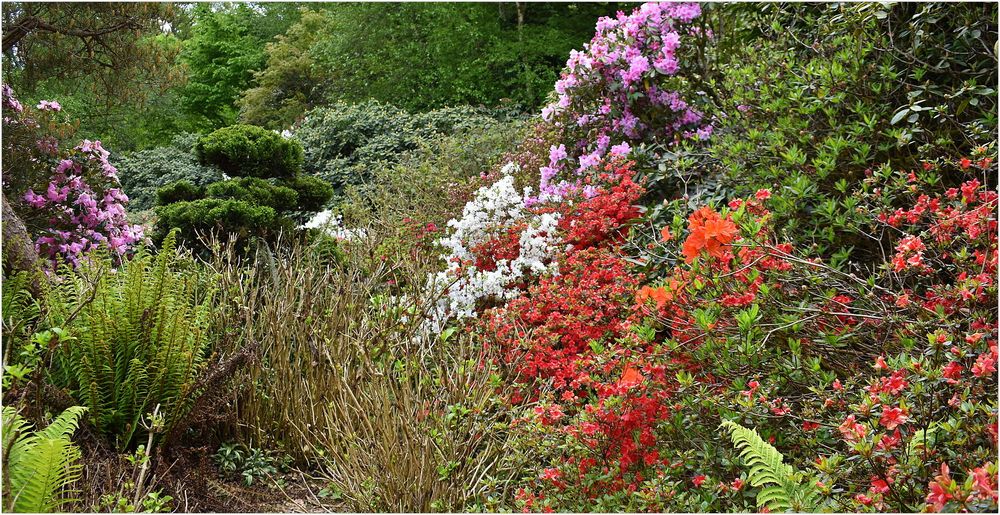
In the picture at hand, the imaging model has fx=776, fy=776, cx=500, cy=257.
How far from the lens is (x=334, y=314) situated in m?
3.94

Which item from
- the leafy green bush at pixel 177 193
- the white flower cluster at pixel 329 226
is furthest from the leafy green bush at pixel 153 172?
the white flower cluster at pixel 329 226

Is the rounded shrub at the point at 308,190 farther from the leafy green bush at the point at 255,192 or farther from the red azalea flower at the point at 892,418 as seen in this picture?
the red azalea flower at the point at 892,418

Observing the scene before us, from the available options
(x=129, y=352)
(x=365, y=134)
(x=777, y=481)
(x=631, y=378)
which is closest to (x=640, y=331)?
(x=631, y=378)

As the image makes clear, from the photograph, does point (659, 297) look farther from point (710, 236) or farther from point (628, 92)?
point (628, 92)

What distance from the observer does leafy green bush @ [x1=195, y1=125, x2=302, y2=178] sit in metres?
7.41

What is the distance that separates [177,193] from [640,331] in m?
6.15

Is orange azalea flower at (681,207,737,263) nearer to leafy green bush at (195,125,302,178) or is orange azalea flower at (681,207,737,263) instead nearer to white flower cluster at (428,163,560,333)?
white flower cluster at (428,163,560,333)

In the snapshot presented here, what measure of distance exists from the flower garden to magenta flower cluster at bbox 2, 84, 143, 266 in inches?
14.6

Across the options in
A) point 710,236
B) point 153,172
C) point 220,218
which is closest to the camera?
point 710,236

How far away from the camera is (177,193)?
7.42 metres

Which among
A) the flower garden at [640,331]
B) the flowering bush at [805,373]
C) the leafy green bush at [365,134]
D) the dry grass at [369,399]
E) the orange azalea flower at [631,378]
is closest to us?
the flowering bush at [805,373]

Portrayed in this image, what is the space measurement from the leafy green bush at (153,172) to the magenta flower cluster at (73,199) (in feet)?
20.1

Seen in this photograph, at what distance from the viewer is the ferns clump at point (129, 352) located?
10.5 ft

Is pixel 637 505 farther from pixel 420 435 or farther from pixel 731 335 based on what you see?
pixel 420 435
